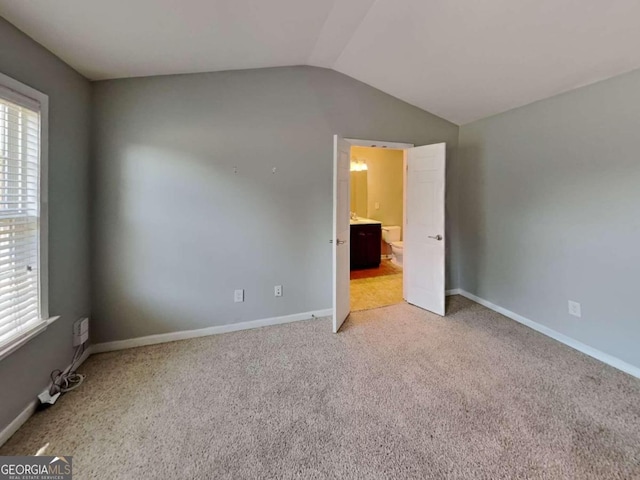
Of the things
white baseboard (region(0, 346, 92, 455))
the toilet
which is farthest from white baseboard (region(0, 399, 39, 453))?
the toilet

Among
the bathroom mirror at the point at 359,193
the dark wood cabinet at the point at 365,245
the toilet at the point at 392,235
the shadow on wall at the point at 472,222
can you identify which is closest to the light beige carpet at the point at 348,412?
the shadow on wall at the point at 472,222

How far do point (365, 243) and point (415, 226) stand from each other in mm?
1747

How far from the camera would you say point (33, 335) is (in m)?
1.80

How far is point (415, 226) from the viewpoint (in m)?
3.58

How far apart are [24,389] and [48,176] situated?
138cm

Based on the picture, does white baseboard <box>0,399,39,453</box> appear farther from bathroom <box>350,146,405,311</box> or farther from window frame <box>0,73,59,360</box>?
bathroom <box>350,146,405,311</box>

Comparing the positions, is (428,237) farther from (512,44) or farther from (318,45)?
(318,45)

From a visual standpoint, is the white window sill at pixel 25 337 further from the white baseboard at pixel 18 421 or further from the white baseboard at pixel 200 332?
the white baseboard at pixel 200 332

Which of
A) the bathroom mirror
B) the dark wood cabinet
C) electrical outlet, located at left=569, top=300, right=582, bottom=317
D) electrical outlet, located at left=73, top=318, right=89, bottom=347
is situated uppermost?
the bathroom mirror

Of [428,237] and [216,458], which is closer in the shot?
[216,458]

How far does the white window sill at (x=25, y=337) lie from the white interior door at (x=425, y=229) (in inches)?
137

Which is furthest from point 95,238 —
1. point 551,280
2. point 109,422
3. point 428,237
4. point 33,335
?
point 551,280

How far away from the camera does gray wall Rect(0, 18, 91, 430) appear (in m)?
1.67

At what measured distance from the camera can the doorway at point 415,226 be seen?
2.92 m
